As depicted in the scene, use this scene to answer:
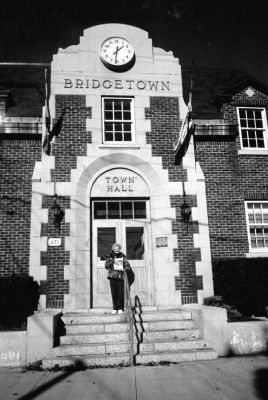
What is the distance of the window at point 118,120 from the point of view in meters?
11.0

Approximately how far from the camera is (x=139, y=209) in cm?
1056

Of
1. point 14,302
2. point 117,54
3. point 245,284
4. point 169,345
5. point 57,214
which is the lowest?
point 169,345

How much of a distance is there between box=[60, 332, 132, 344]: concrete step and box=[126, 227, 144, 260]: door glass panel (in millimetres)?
2872

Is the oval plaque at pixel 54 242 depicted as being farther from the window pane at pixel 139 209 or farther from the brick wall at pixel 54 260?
the window pane at pixel 139 209

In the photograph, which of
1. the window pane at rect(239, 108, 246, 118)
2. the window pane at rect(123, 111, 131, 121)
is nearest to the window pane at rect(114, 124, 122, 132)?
the window pane at rect(123, 111, 131, 121)

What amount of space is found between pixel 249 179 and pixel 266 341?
5.36 meters

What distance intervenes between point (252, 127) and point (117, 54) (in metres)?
5.26

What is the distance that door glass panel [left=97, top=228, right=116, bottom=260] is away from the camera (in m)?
10.1

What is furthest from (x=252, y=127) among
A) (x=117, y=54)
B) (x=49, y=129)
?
(x=49, y=129)

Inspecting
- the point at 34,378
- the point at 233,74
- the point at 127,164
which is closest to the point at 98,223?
the point at 127,164

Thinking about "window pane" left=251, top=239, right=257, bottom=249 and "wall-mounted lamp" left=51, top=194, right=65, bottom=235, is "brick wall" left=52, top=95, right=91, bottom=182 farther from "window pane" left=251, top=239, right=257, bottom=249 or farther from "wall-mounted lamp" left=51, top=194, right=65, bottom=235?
"window pane" left=251, top=239, right=257, bottom=249

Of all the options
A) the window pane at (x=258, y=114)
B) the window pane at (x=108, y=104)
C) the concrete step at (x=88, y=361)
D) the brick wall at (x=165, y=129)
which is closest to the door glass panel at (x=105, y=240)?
the brick wall at (x=165, y=129)

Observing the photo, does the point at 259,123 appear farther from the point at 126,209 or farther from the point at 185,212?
the point at 126,209

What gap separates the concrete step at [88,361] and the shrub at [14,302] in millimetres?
1384
